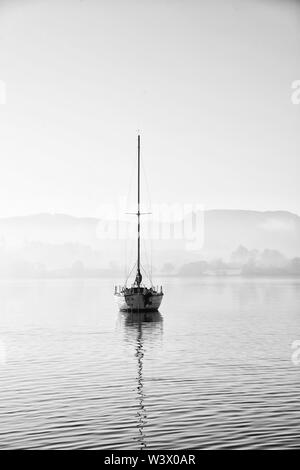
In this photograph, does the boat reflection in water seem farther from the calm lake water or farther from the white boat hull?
the white boat hull

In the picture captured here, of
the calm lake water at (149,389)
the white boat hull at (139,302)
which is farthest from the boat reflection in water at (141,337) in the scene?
the white boat hull at (139,302)

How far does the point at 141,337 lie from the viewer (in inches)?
1325

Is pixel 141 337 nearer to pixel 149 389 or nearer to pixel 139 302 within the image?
pixel 139 302

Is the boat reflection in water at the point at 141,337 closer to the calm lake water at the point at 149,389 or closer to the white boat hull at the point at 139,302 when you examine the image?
the calm lake water at the point at 149,389

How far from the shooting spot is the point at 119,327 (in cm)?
3950

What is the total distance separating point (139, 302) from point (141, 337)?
11646mm

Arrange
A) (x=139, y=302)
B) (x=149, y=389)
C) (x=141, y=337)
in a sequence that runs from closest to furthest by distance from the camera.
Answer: (x=149, y=389), (x=141, y=337), (x=139, y=302)

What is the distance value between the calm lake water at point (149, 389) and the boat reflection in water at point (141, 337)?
0.05m

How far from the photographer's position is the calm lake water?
1294cm

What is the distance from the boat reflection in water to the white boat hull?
17.1 inches

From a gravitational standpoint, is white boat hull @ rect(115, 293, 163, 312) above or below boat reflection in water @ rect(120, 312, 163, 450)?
above

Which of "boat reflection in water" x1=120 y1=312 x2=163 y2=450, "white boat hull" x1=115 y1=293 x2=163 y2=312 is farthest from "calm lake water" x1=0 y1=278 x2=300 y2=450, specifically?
"white boat hull" x1=115 y1=293 x2=163 y2=312

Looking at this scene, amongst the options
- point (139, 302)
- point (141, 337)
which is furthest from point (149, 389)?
point (139, 302)

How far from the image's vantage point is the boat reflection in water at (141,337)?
47.4ft
